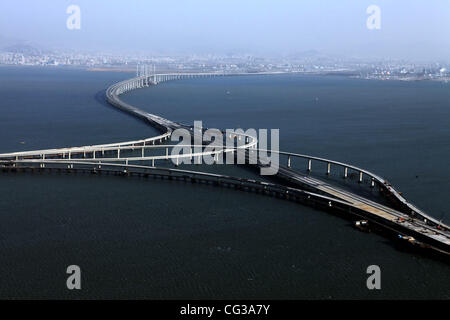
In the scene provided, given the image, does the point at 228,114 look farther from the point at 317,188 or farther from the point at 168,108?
the point at 317,188

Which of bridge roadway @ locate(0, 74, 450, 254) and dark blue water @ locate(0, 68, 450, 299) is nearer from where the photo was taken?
dark blue water @ locate(0, 68, 450, 299)

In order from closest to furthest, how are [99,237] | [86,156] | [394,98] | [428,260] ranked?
[428,260] < [99,237] < [86,156] < [394,98]

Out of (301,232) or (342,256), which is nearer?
(342,256)

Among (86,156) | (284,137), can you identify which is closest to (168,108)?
(284,137)

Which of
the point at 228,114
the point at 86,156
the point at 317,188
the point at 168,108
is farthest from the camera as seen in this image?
the point at 168,108

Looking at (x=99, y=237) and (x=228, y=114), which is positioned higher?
(x=228, y=114)

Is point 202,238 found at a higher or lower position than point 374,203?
lower

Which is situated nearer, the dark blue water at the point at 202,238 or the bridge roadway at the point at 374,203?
the dark blue water at the point at 202,238

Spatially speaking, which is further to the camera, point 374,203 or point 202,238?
point 374,203
